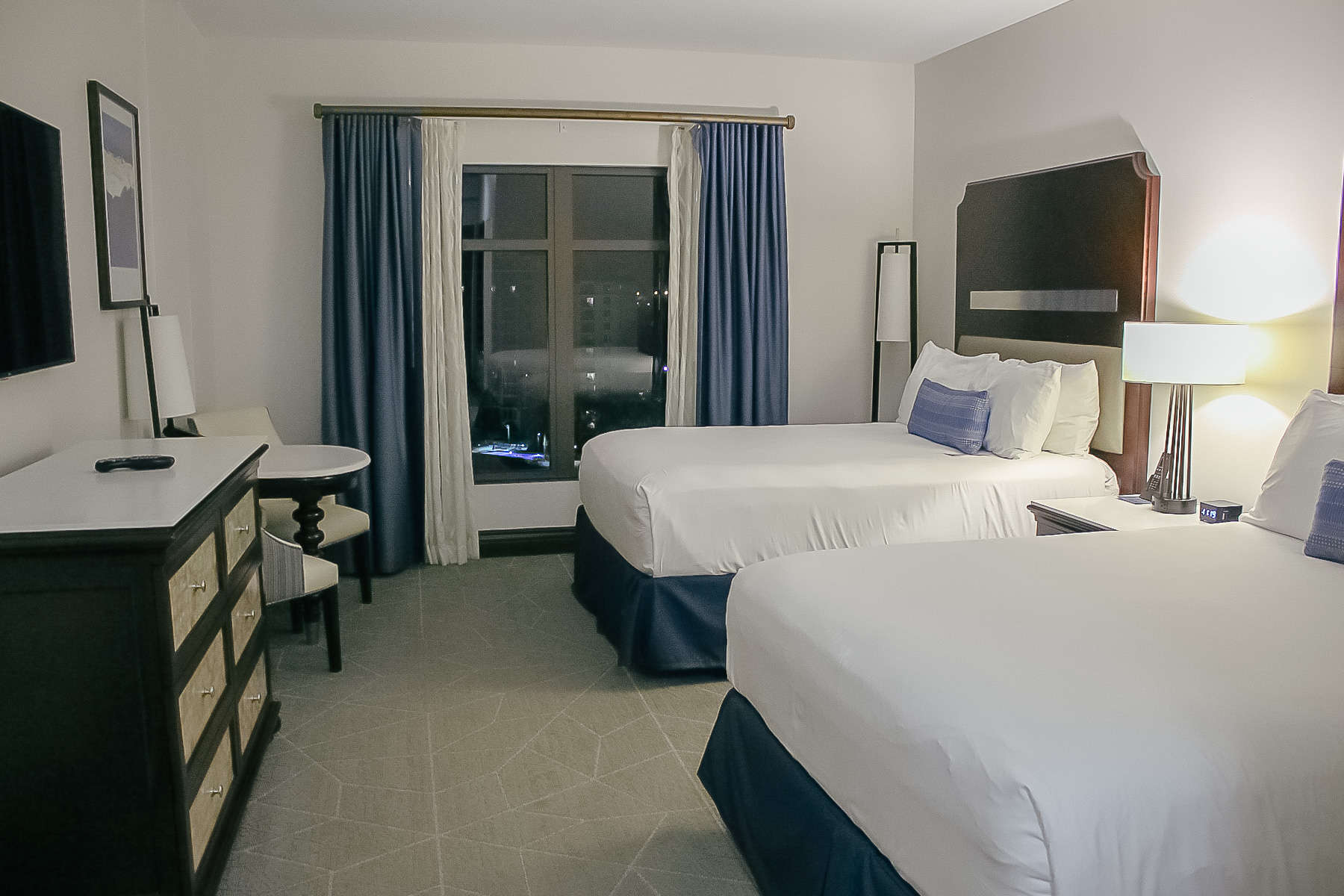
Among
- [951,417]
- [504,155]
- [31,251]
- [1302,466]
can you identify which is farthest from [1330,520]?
[504,155]

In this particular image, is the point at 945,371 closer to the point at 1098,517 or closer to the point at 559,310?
the point at 1098,517

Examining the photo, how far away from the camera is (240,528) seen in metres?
2.81

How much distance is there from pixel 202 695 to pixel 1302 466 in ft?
9.32

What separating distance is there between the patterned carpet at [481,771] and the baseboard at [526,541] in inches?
40.8

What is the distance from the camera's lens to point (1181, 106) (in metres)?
3.84

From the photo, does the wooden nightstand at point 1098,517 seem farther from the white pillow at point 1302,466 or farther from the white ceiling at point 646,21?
the white ceiling at point 646,21

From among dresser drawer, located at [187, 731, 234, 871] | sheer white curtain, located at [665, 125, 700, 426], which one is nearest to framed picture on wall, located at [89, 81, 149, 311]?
dresser drawer, located at [187, 731, 234, 871]

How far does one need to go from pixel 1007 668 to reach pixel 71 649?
5.63 feet

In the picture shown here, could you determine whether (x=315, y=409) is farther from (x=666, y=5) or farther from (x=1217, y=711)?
(x=1217, y=711)

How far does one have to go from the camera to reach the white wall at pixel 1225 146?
331 cm

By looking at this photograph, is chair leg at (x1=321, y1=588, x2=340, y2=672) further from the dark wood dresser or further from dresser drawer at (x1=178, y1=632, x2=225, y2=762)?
the dark wood dresser

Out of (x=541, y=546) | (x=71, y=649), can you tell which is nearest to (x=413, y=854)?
(x=71, y=649)

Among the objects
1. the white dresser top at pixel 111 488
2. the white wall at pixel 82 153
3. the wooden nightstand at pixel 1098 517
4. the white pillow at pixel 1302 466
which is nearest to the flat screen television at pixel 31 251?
the white wall at pixel 82 153

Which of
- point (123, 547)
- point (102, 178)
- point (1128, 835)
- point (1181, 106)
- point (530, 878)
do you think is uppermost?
point (1181, 106)
